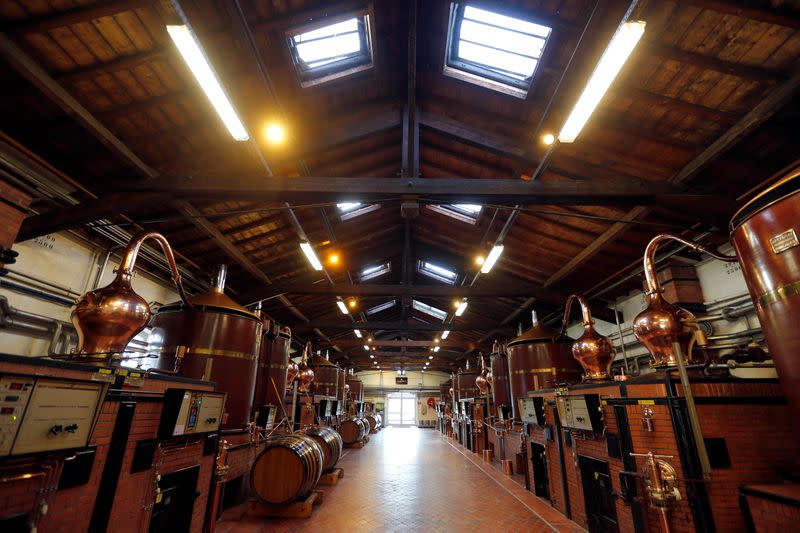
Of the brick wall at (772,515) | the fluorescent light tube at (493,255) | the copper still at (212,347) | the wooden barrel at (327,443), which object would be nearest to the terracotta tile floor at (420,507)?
the wooden barrel at (327,443)

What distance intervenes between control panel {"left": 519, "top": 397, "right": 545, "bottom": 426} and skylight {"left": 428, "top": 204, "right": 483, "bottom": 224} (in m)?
4.48

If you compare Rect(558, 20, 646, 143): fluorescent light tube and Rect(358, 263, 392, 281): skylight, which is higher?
Rect(358, 263, 392, 281): skylight

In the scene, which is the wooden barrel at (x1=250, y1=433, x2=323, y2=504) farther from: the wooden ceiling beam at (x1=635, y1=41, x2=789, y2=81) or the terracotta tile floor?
the wooden ceiling beam at (x1=635, y1=41, x2=789, y2=81)

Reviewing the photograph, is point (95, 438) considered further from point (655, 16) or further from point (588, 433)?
point (655, 16)

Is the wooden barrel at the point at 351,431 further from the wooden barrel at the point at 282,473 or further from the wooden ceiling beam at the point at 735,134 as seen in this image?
the wooden ceiling beam at the point at 735,134

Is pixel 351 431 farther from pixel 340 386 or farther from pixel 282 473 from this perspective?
pixel 282 473

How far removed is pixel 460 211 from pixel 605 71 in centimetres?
554

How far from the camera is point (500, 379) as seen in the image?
11.3 m

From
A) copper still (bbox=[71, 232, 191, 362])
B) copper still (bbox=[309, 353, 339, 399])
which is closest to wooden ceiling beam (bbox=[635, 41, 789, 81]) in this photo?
copper still (bbox=[71, 232, 191, 362])

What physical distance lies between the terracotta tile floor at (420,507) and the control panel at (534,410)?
1.32m

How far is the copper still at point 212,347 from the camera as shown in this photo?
5.72 meters

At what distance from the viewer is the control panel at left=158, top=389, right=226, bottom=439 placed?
334 cm

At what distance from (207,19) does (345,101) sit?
8.28 feet

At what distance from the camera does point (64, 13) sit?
11.8 ft
